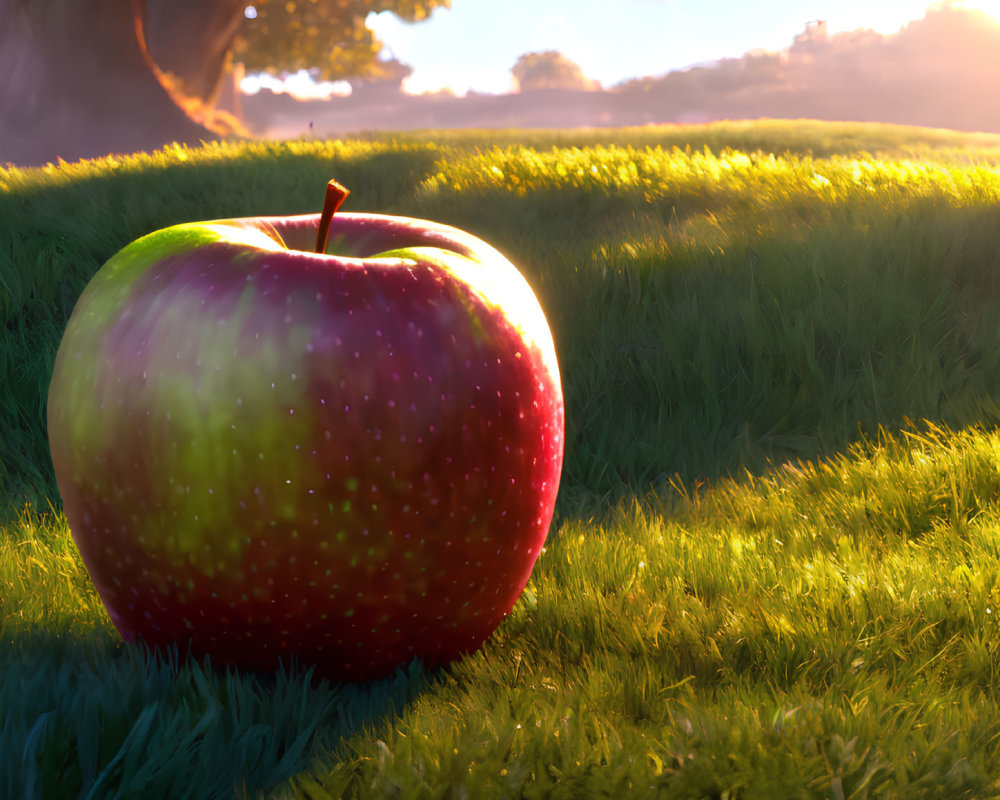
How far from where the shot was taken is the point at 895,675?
5.74 feet

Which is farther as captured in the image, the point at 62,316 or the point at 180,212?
the point at 180,212

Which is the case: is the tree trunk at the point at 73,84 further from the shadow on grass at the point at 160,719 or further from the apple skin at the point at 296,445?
the shadow on grass at the point at 160,719

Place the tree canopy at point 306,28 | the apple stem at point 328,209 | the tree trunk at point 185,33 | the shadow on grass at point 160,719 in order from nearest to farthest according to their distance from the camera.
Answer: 1. the shadow on grass at point 160,719
2. the apple stem at point 328,209
3. the tree trunk at point 185,33
4. the tree canopy at point 306,28

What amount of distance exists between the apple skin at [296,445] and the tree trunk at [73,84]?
1644 centimetres

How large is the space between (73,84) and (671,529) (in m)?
17.5

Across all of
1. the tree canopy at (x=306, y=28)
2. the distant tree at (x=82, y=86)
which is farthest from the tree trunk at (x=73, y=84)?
the tree canopy at (x=306, y=28)

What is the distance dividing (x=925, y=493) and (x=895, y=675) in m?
1.12

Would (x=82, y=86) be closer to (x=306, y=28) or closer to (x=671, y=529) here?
(x=306, y=28)

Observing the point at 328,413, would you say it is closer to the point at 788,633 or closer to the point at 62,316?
the point at 788,633

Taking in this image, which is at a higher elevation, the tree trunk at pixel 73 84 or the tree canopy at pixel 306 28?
the tree canopy at pixel 306 28

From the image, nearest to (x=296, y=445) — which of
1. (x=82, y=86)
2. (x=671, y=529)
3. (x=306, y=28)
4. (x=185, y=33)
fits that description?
(x=671, y=529)

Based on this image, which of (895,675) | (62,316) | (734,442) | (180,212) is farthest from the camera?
(180,212)

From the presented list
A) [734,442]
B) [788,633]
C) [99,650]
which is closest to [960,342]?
[734,442]

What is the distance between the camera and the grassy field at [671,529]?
1.49 meters
